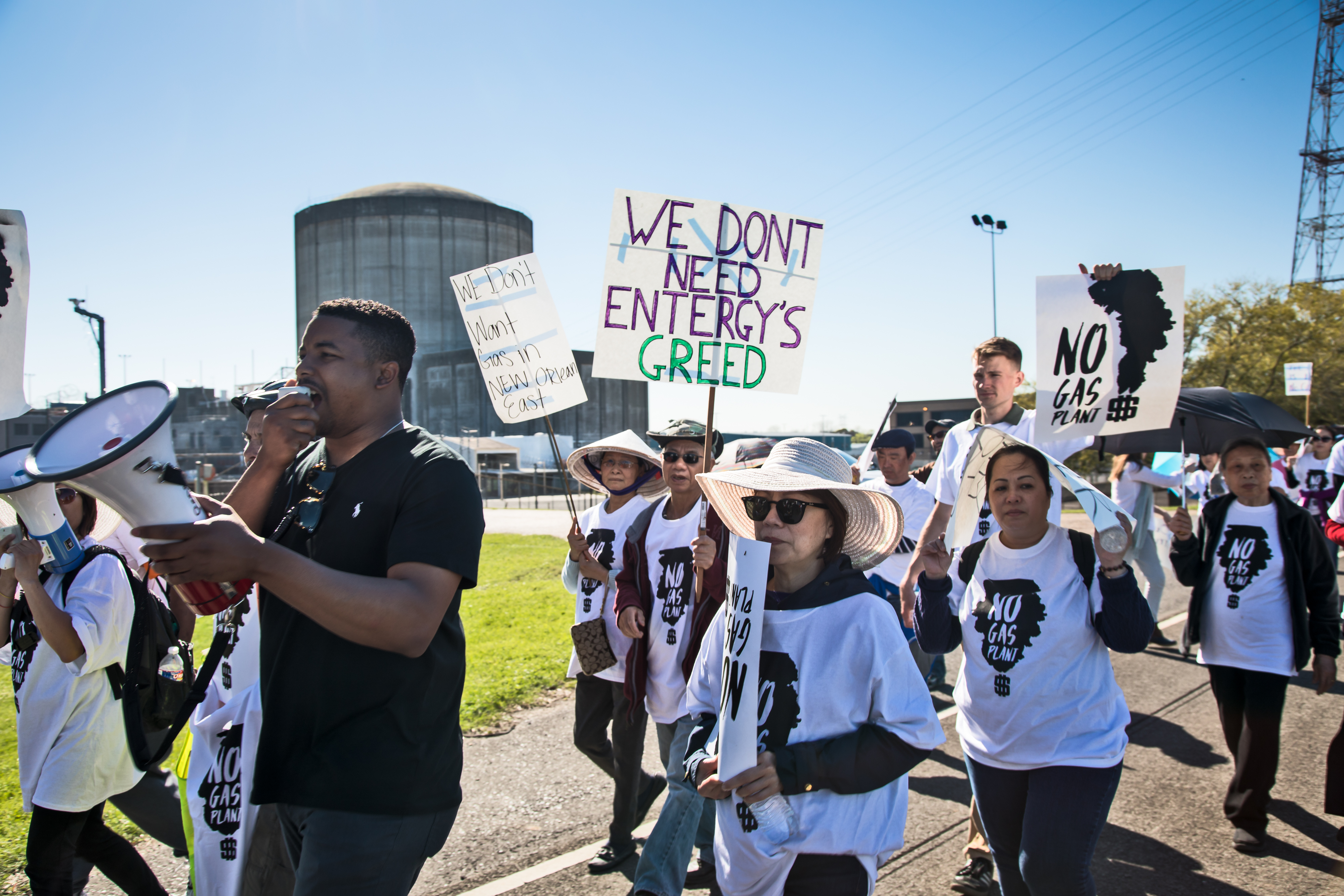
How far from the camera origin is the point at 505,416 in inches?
207

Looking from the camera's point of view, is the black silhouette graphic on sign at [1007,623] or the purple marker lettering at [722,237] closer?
the black silhouette graphic on sign at [1007,623]

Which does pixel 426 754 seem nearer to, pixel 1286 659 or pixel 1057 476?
pixel 1057 476

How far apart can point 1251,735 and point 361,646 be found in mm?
4453

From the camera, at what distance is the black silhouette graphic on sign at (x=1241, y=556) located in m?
4.60

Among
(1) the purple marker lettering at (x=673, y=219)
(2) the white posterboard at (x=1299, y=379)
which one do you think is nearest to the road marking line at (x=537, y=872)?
Result: (1) the purple marker lettering at (x=673, y=219)

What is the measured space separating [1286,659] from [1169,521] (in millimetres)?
853

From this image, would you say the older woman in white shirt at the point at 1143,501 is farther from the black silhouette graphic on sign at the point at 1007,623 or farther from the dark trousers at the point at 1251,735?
the black silhouette graphic on sign at the point at 1007,623

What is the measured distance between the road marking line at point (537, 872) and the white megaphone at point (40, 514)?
2092 millimetres

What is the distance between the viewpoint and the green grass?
14.5ft

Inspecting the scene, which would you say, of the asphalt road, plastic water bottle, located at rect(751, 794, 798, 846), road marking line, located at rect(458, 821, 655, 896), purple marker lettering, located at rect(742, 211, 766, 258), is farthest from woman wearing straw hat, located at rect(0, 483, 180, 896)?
A: purple marker lettering, located at rect(742, 211, 766, 258)

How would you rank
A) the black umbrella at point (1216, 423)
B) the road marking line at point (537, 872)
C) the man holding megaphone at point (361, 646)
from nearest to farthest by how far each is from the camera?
the man holding megaphone at point (361, 646)
the road marking line at point (537, 872)
the black umbrella at point (1216, 423)

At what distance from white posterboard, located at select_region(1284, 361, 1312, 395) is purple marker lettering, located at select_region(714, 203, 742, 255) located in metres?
14.1

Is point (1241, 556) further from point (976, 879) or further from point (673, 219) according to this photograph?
point (673, 219)

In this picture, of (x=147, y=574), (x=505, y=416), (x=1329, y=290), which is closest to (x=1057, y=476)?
(x=505, y=416)
